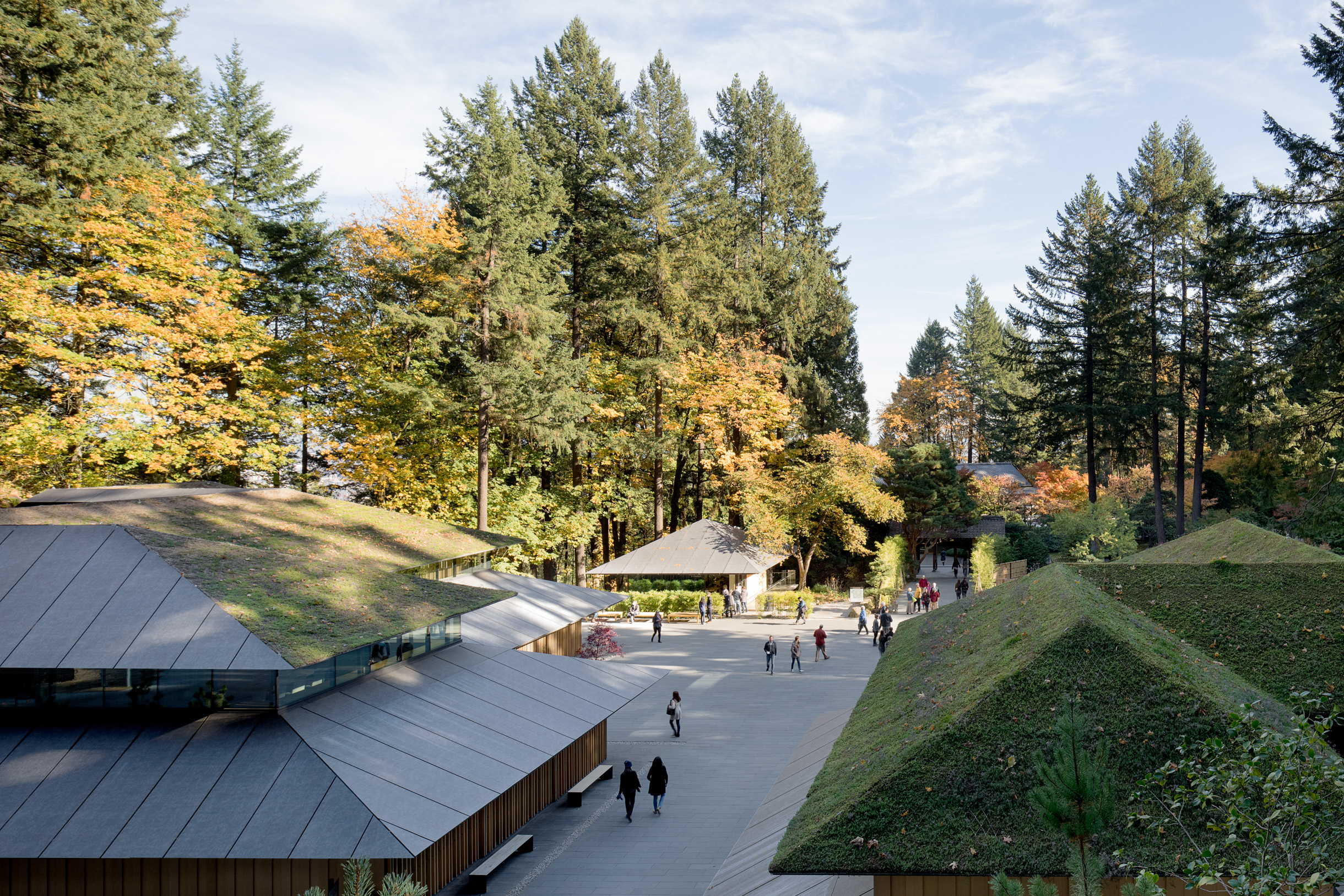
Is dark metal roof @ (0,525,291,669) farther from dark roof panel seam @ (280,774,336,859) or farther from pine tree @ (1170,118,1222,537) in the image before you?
pine tree @ (1170,118,1222,537)

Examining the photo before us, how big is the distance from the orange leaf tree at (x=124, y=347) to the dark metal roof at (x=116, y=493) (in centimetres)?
487

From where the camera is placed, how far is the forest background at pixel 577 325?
2569 cm

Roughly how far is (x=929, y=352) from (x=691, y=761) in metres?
86.8

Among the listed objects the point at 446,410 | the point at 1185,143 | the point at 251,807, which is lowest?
the point at 251,807

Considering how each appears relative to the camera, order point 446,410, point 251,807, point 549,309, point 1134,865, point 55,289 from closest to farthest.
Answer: point 1134,865, point 251,807, point 55,289, point 446,410, point 549,309

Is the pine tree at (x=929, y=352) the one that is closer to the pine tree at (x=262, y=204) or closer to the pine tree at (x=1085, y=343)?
the pine tree at (x=1085, y=343)

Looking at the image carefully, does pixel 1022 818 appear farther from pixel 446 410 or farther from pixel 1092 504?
pixel 1092 504

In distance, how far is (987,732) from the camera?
7.79 metres

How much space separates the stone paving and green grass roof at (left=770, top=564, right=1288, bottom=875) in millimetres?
5714

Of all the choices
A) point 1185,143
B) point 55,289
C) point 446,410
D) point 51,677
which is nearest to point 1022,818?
point 51,677

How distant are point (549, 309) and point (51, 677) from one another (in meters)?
25.7

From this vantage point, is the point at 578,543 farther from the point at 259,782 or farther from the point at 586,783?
the point at 259,782

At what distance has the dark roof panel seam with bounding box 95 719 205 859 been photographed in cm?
1047

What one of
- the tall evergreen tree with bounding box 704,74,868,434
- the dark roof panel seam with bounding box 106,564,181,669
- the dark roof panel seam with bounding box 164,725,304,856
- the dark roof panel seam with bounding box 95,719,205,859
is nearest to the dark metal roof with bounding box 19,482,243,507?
the dark roof panel seam with bounding box 106,564,181,669
